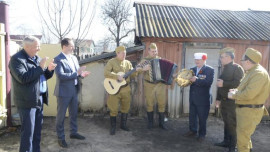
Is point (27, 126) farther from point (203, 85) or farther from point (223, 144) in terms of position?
point (223, 144)

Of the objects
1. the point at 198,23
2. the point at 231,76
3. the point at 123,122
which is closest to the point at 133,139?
the point at 123,122

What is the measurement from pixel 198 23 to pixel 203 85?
3545mm

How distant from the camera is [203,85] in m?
4.78

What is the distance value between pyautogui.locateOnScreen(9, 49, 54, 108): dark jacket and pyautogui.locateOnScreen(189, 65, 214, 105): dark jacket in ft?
10.8

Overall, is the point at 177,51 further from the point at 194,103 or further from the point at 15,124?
the point at 15,124

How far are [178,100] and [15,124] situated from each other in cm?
470

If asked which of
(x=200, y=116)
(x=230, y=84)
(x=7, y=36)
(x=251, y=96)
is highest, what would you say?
(x=7, y=36)

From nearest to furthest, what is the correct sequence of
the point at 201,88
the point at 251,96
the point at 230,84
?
the point at 251,96 < the point at 230,84 < the point at 201,88

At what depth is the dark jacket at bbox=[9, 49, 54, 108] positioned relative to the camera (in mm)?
3078

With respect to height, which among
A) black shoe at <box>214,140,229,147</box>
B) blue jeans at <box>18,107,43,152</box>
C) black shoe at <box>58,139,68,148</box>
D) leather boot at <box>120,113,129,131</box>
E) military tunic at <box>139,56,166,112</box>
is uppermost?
military tunic at <box>139,56,166,112</box>

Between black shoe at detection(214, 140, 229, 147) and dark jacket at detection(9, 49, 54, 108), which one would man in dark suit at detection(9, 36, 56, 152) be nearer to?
dark jacket at detection(9, 49, 54, 108)

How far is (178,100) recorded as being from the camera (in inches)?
269

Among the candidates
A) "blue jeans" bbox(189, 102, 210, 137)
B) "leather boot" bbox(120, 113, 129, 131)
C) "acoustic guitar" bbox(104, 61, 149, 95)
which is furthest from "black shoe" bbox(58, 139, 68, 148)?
"blue jeans" bbox(189, 102, 210, 137)

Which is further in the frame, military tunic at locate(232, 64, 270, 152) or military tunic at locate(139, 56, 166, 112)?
military tunic at locate(139, 56, 166, 112)
